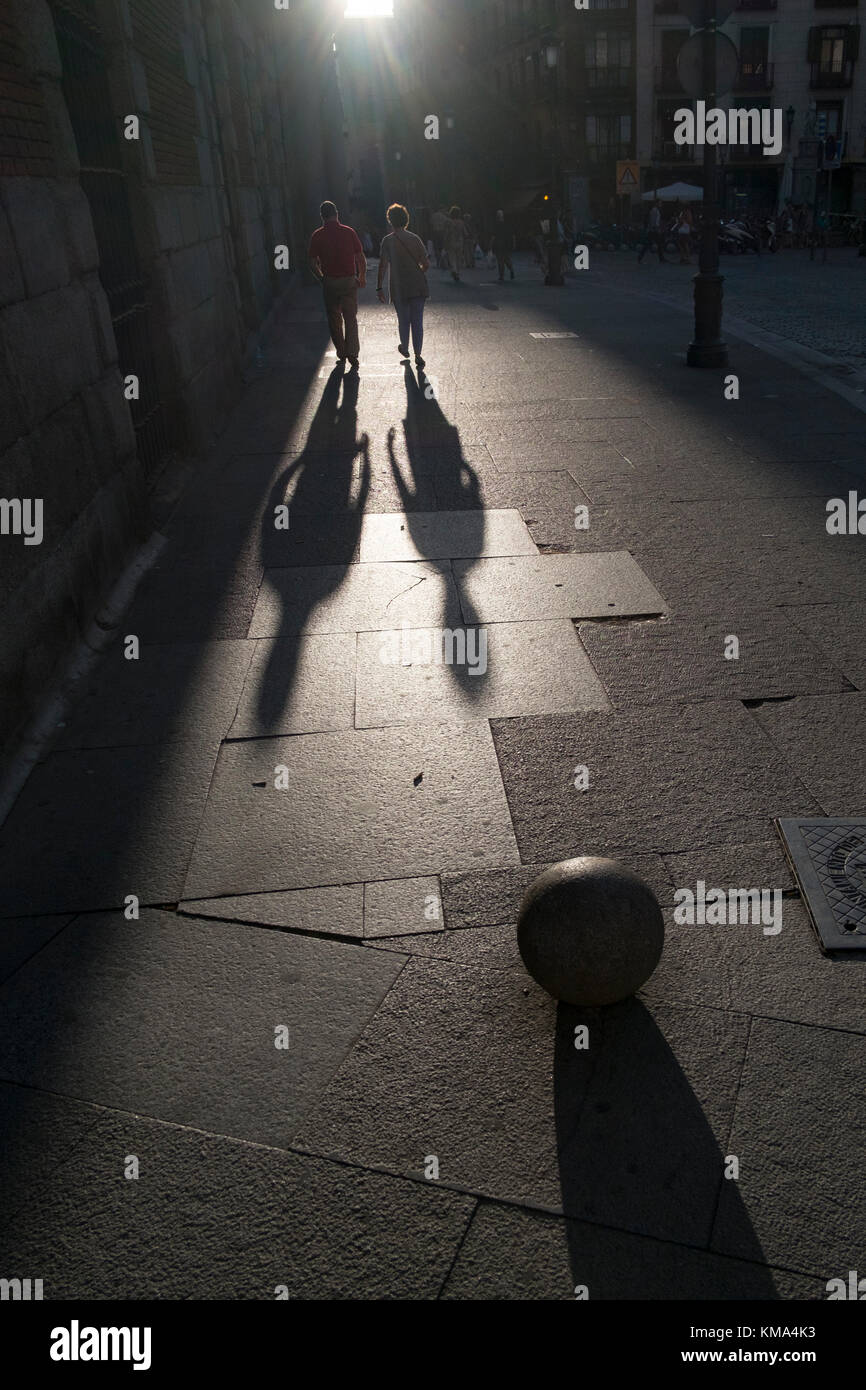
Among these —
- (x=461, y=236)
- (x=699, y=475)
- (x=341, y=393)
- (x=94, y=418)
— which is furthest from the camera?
(x=461, y=236)

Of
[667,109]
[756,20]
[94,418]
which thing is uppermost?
[756,20]

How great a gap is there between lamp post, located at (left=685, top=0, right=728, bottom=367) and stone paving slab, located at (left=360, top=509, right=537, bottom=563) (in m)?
6.61

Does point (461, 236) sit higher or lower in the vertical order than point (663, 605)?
higher

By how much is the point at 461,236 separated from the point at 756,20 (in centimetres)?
3172

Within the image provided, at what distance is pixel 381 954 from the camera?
3719mm

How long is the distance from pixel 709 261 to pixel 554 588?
8.44m

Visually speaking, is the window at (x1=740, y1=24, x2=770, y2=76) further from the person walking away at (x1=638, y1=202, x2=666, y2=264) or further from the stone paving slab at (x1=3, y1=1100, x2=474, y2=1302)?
the stone paving slab at (x1=3, y1=1100, x2=474, y2=1302)

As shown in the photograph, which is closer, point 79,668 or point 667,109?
point 79,668

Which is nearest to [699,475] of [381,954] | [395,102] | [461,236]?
[381,954]

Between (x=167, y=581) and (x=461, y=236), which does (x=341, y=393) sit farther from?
(x=461, y=236)

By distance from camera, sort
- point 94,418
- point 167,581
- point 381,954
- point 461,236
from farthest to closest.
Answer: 1. point 461,236
2. point 167,581
3. point 94,418
4. point 381,954

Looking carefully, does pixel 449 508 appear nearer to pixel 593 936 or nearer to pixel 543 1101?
pixel 593 936

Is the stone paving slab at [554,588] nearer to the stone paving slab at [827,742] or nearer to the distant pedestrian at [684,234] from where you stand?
the stone paving slab at [827,742]

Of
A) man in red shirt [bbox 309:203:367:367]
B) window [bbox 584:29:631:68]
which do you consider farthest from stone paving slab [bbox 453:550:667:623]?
window [bbox 584:29:631:68]
